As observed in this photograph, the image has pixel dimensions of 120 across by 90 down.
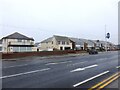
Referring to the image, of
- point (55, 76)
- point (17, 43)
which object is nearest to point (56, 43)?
point (17, 43)

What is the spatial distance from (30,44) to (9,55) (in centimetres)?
4001

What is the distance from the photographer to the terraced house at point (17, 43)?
69.7 metres

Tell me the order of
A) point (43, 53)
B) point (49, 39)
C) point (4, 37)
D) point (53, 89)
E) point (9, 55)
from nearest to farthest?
1. point (53, 89)
2. point (9, 55)
3. point (43, 53)
4. point (4, 37)
5. point (49, 39)

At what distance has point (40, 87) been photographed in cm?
878

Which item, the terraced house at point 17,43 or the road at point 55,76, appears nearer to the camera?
the road at point 55,76

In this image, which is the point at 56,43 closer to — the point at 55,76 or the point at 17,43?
the point at 17,43

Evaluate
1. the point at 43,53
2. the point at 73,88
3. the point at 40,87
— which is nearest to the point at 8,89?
the point at 40,87

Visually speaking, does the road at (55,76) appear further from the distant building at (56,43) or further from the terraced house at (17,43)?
the distant building at (56,43)

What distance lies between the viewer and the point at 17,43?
7244 centimetres

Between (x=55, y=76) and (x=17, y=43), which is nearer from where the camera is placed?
(x=55, y=76)

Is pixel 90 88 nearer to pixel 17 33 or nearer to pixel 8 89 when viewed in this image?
pixel 8 89

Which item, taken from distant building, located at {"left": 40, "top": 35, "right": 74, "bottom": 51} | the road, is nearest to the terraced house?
distant building, located at {"left": 40, "top": 35, "right": 74, "bottom": 51}

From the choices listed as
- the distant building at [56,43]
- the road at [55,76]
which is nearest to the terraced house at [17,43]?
the distant building at [56,43]

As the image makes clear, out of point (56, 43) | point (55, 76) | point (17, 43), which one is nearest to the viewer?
point (55, 76)
